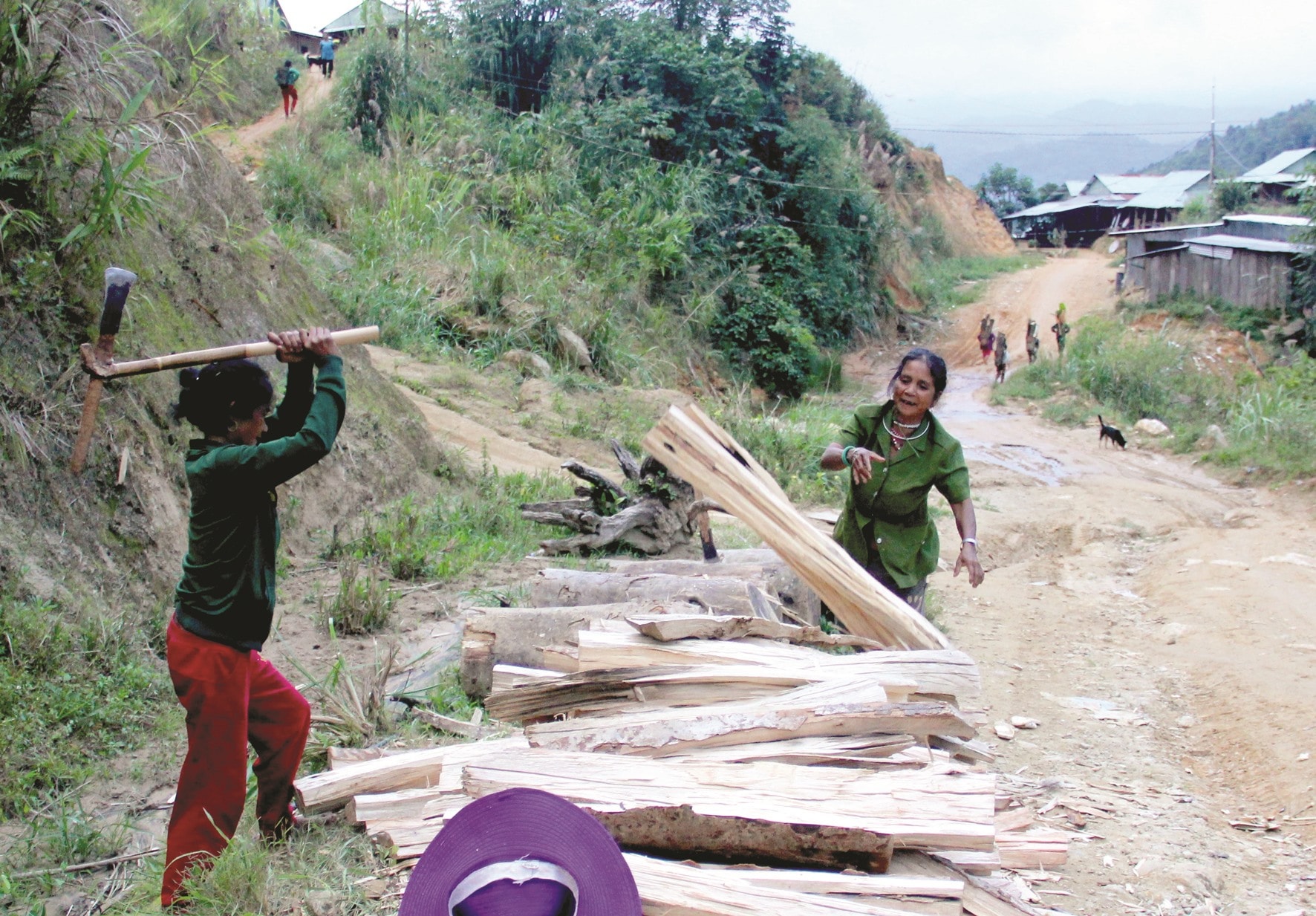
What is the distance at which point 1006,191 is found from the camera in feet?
196

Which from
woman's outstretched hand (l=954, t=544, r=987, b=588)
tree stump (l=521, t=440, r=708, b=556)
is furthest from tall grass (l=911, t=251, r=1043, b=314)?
woman's outstretched hand (l=954, t=544, r=987, b=588)

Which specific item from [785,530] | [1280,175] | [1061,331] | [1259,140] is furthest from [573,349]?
[1259,140]

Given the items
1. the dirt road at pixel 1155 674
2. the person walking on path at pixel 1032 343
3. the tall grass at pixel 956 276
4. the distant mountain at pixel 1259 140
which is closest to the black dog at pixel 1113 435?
the dirt road at pixel 1155 674

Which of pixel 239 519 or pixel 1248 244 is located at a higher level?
pixel 1248 244

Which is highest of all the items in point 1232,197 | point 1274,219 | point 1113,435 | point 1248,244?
point 1232,197

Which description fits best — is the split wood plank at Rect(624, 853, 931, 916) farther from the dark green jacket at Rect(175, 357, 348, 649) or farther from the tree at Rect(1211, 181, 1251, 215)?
the tree at Rect(1211, 181, 1251, 215)

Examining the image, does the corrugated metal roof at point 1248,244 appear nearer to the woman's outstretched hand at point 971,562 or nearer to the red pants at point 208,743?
the woman's outstretched hand at point 971,562

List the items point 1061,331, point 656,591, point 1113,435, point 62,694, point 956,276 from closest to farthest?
point 62,694 < point 656,591 < point 1113,435 < point 1061,331 < point 956,276

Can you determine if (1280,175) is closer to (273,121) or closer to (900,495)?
(273,121)

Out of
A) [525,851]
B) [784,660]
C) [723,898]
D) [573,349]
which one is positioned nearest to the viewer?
[525,851]

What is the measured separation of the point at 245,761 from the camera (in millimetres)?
2760

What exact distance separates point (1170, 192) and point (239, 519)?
51328 mm

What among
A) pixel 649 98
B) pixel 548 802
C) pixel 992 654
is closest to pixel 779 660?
pixel 548 802

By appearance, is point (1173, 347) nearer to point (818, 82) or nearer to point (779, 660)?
point (818, 82)
